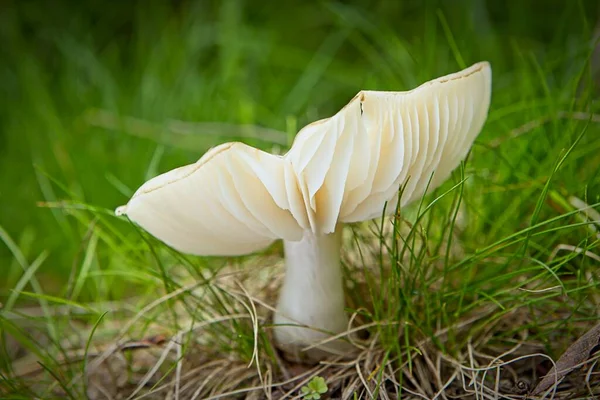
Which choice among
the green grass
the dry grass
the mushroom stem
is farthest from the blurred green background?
the mushroom stem

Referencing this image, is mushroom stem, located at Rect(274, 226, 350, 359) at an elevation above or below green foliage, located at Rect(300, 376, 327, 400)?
above

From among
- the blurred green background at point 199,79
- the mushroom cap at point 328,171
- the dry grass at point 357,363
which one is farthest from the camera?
the blurred green background at point 199,79

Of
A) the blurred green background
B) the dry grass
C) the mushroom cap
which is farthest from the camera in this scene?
the blurred green background

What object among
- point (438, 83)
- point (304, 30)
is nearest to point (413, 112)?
point (438, 83)

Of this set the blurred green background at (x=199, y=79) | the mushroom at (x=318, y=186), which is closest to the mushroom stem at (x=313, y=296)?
the mushroom at (x=318, y=186)

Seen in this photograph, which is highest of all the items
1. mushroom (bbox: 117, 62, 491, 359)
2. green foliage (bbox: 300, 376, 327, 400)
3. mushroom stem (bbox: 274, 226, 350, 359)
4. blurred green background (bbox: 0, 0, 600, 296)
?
blurred green background (bbox: 0, 0, 600, 296)

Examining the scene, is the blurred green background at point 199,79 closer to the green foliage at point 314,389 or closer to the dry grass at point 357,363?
the dry grass at point 357,363

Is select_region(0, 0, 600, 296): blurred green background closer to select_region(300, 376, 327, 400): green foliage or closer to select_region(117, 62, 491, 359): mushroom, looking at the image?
select_region(117, 62, 491, 359): mushroom

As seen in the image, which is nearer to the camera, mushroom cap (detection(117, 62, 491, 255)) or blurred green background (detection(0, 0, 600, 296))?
mushroom cap (detection(117, 62, 491, 255))
